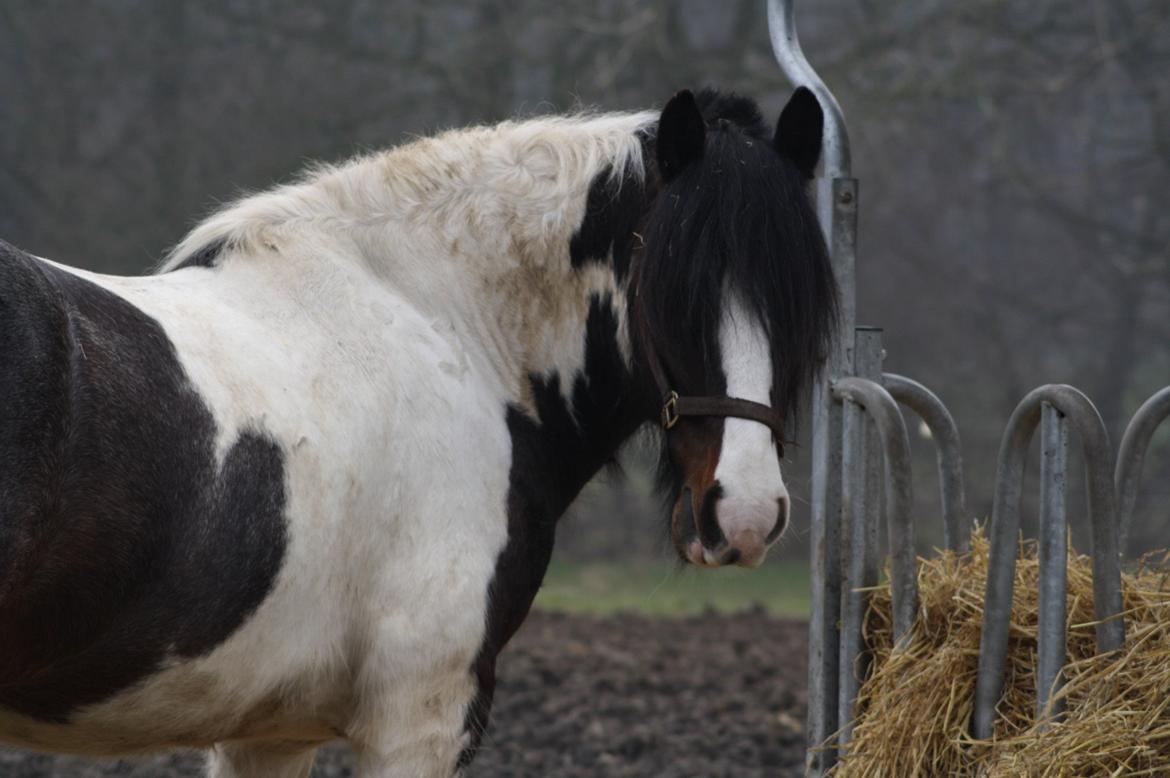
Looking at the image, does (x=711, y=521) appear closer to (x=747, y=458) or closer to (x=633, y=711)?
(x=747, y=458)

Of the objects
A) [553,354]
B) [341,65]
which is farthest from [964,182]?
[553,354]

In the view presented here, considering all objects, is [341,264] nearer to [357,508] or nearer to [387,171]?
[387,171]

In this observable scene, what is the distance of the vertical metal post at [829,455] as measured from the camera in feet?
12.1

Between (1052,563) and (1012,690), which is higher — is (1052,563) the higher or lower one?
the higher one

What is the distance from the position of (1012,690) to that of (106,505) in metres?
2.07

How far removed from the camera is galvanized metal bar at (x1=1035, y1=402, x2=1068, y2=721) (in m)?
2.95

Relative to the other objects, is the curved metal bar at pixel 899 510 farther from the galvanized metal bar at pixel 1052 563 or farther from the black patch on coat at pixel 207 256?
the black patch on coat at pixel 207 256

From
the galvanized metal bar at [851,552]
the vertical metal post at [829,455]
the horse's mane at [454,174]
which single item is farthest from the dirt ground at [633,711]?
the horse's mane at [454,174]

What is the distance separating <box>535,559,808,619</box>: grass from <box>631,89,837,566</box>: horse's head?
7.35 m

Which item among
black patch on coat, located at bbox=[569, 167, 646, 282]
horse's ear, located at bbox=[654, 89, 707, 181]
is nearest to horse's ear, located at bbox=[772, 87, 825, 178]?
horse's ear, located at bbox=[654, 89, 707, 181]

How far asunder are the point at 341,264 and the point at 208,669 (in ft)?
3.29

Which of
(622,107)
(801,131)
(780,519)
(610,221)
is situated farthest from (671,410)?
(622,107)

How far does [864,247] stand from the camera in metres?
15.4

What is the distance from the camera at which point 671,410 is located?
3.01 meters
